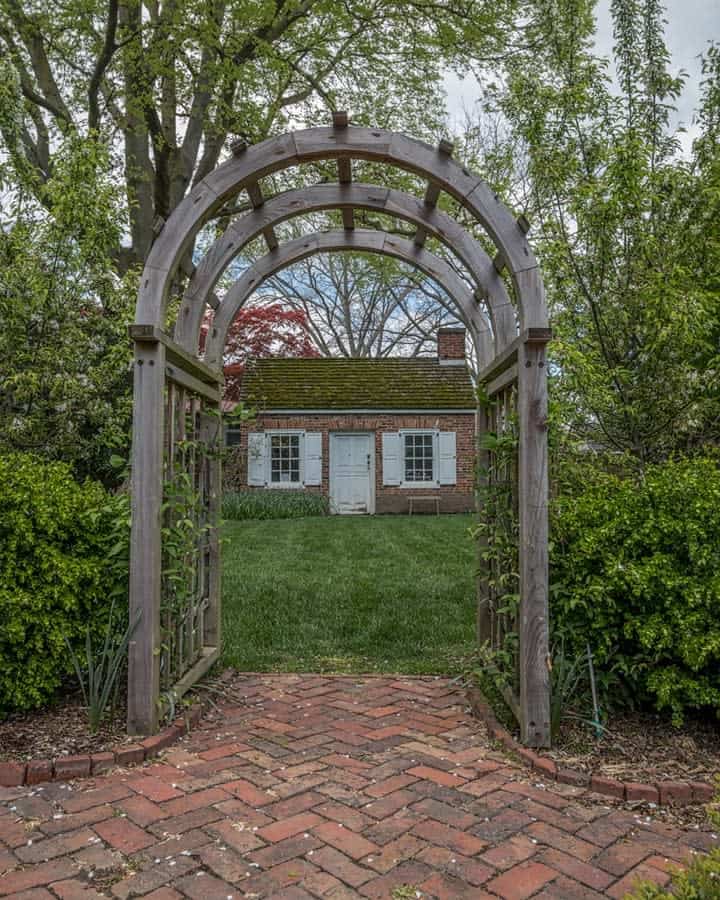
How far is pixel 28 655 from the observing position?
3.10 meters

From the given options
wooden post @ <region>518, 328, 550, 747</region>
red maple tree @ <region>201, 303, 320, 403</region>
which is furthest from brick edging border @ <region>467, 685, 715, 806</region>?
red maple tree @ <region>201, 303, 320, 403</region>

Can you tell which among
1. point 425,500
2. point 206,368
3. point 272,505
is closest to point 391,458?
point 425,500

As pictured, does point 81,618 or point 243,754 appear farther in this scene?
point 81,618

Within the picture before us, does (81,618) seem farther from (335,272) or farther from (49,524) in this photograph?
(335,272)

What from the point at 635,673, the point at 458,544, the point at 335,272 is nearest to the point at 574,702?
the point at 635,673

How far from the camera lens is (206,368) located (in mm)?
4051

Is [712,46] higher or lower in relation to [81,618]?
higher

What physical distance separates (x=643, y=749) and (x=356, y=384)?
520 inches

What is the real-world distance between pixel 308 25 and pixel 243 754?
29.2ft

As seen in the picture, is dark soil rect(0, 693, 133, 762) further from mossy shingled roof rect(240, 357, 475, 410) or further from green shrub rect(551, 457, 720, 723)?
mossy shingled roof rect(240, 357, 475, 410)

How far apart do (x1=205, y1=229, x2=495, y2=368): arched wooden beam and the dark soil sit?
2100mm

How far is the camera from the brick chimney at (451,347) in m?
16.4

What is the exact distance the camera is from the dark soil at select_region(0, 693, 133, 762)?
2.89 m

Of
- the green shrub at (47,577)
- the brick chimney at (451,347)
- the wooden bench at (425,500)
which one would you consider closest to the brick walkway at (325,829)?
the green shrub at (47,577)
